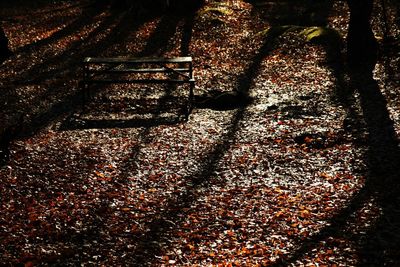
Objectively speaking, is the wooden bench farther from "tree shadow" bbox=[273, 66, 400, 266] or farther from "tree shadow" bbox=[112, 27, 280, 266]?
"tree shadow" bbox=[273, 66, 400, 266]

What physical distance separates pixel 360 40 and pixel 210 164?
6859 mm

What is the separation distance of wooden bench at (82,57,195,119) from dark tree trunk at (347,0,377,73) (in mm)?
4268

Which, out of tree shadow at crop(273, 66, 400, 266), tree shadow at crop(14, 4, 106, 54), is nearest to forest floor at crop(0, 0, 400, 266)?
tree shadow at crop(273, 66, 400, 266)

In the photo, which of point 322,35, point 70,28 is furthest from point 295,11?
point 70,28

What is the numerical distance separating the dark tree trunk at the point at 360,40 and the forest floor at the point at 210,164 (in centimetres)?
44

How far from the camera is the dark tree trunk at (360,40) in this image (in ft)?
44.1

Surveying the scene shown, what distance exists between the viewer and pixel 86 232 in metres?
6.91

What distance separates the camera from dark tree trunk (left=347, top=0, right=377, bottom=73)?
13.4 meters

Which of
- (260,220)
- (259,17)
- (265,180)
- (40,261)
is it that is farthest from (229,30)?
(40,261)

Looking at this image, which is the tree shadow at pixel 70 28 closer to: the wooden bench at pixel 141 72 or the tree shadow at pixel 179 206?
the wooden bench at pixel 141 72

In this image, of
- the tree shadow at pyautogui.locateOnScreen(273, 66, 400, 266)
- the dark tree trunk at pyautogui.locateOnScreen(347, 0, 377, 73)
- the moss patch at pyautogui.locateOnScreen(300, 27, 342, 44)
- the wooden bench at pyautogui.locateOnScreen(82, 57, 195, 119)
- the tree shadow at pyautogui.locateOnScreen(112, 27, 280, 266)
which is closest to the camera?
the tree shadow at pyautogui.locateOnScreen(273, 66, 400, 266)

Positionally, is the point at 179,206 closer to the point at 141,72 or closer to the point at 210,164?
the point at 210,164

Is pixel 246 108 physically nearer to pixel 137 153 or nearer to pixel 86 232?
pixel 137 153

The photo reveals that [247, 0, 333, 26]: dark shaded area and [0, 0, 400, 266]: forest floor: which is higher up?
[247, 0, 333, 26]: dark shaded area
